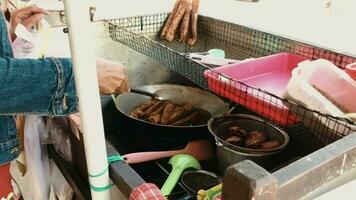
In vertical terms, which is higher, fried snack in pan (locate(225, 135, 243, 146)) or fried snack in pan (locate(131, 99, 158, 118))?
fried snack in pan (locate(225, 135, 243, 146))

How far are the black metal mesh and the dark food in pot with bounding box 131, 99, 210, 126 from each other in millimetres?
146

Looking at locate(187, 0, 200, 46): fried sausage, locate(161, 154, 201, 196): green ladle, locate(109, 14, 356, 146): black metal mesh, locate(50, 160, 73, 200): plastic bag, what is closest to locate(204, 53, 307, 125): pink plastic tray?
locate(109, 14, 356, 146): black metal mesh

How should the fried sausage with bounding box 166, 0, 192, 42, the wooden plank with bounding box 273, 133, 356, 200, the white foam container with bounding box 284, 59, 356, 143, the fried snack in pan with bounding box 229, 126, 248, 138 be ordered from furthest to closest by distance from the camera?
the fried sausage with bounding box 166, 0, 192, 42 → the fried snack in pan with bounding box 229, 126, 248, 138 → the white foam container with bounding box 284, 59, 356, 143 → the wooden plank with bounding box 273, 133, 356, 200

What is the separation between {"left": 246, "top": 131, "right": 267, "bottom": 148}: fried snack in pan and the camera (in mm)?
851

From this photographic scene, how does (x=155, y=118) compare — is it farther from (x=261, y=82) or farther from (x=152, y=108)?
(x=261, y=82)

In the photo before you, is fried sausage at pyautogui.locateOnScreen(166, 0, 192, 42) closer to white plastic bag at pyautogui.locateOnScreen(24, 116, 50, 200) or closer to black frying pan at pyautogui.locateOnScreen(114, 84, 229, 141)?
black frying pan at pyautogui.locateOnScreen(114, 84, 229, 141)

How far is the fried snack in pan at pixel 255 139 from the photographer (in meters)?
0.85

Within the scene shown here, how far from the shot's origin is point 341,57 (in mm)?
940

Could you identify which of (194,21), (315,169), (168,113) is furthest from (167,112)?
(315,169)

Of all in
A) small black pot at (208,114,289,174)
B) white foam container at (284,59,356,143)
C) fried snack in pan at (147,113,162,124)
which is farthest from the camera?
fried snack in pan at (147,113,162,124)

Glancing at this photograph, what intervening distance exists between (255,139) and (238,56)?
17.4 inches

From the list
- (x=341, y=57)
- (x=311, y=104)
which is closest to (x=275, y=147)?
(x=311, y=104)

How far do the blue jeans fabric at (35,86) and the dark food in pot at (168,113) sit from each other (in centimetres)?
44

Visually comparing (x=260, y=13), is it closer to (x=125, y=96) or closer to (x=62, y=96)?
(x=125, y=96)
